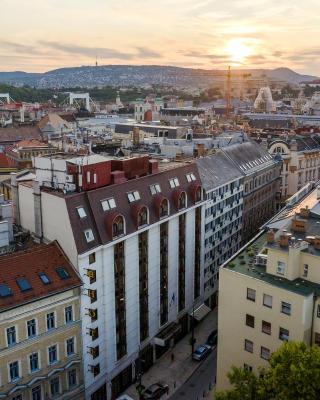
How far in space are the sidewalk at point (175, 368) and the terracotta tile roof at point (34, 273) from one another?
1962cm

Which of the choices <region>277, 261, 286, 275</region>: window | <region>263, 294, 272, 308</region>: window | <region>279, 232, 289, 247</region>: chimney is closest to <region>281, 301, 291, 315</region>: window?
<region>263, 294, 272, 308</region>: window

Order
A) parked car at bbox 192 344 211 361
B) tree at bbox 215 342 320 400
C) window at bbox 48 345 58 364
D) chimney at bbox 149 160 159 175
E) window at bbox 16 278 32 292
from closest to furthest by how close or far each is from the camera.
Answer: tree at bbox 215 342 320 400 < window at bbox 16 278 32 292 < window at bbox 48 345 58 364 < parked car at bbox 192 344 211 361 < chimney at bbox 149 160 159 175

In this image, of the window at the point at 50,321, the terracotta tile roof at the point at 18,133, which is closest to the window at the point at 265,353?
the window at the point at 50,321

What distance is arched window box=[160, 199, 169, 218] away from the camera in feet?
206

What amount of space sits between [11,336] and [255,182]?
65335 mm

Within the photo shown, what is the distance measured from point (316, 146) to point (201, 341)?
7655 cm

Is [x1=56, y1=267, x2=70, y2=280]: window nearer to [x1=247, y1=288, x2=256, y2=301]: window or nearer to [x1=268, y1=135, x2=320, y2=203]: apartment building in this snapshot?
[x1=247, y1=288, x2=256, y2=301]: window

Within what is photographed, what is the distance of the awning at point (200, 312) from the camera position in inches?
2894

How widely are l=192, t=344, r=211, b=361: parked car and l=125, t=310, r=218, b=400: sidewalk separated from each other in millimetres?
676

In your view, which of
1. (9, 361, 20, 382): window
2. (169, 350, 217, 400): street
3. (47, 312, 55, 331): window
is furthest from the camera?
(169, 350, 217, 400): street

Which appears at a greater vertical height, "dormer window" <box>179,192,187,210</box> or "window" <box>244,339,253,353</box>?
"dormer window" <box>179,192,187,210</box>

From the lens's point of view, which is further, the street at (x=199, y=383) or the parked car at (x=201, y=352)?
the parked car at (x=201, y=352)

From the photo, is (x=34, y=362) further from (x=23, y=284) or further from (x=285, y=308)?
(x=285, y=308)

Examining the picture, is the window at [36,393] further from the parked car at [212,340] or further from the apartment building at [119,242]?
the parked car at [212,340]
